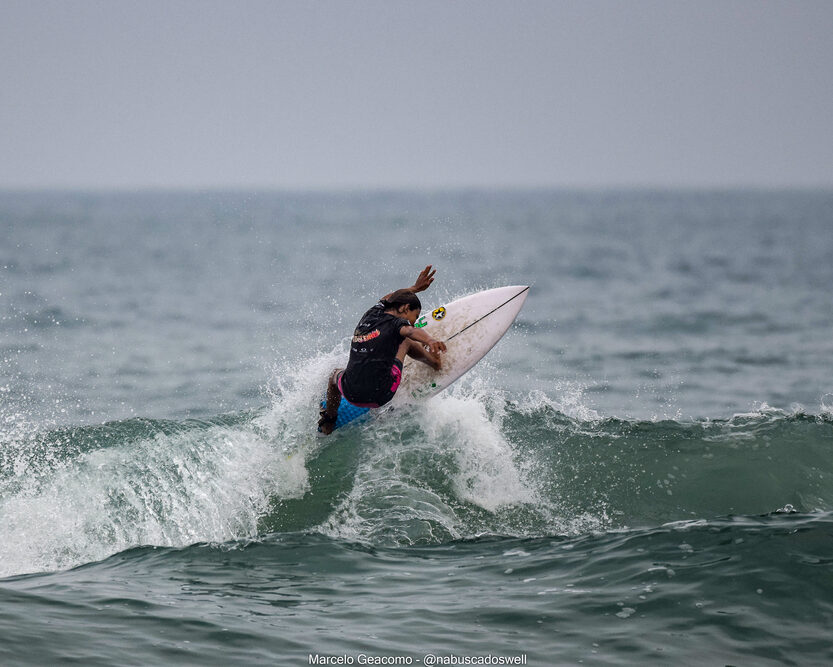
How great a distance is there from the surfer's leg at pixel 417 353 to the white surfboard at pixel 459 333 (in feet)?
1.62

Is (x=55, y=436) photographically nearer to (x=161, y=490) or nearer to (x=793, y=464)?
(x=161, y=490)

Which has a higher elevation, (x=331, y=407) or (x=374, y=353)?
(x=374, y=353)

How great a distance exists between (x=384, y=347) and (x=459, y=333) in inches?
76.7

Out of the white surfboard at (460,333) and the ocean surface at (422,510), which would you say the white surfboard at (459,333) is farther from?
the ocean surface at (422,510)

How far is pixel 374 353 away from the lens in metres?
9.72

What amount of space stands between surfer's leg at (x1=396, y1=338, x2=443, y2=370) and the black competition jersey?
0.09 meters

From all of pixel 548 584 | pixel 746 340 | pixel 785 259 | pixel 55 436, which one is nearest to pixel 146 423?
pixel 55 436

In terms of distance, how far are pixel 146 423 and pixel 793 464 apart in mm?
7966

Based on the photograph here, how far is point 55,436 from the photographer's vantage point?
1130 cm

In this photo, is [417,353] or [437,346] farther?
[417,353]

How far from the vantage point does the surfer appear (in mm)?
9680

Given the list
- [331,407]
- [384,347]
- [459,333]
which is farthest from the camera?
[459,333]

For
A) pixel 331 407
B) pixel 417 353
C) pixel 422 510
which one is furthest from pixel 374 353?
pixel 422 510

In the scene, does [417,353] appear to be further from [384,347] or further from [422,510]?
[422,510]
